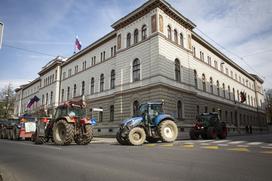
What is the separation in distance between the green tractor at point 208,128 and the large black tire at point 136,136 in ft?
24.9

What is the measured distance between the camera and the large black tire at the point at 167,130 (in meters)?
13.5

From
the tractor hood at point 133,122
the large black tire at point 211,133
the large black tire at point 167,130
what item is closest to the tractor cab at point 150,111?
the tractor hood at point 133,122

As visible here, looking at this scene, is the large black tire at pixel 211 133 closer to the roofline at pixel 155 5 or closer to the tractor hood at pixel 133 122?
the tractor hood at pixel 133 122

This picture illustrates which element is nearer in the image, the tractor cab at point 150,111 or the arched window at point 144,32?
the tractor cab at point 150,111

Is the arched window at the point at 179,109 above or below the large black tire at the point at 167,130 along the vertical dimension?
above

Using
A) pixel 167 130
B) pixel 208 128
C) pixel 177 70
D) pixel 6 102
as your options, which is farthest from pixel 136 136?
pixel 6 102

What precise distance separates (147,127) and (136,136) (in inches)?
47.3

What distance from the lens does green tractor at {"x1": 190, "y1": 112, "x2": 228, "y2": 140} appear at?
1853 cm

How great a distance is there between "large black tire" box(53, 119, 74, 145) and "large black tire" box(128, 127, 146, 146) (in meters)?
3.46

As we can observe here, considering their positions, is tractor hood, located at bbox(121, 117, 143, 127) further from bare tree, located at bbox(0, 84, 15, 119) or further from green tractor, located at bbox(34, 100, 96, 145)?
bare tree, located at bbox(0, 84, 15, 119)

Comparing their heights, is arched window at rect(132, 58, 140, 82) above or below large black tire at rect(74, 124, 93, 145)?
above

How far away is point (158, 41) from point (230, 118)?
976 inches

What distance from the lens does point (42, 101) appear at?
5134 centimetres

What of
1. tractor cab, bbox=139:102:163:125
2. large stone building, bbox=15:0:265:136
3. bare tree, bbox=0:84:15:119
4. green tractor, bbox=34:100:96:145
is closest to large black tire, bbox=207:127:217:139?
large stone building, bbox=15:0:265:136
